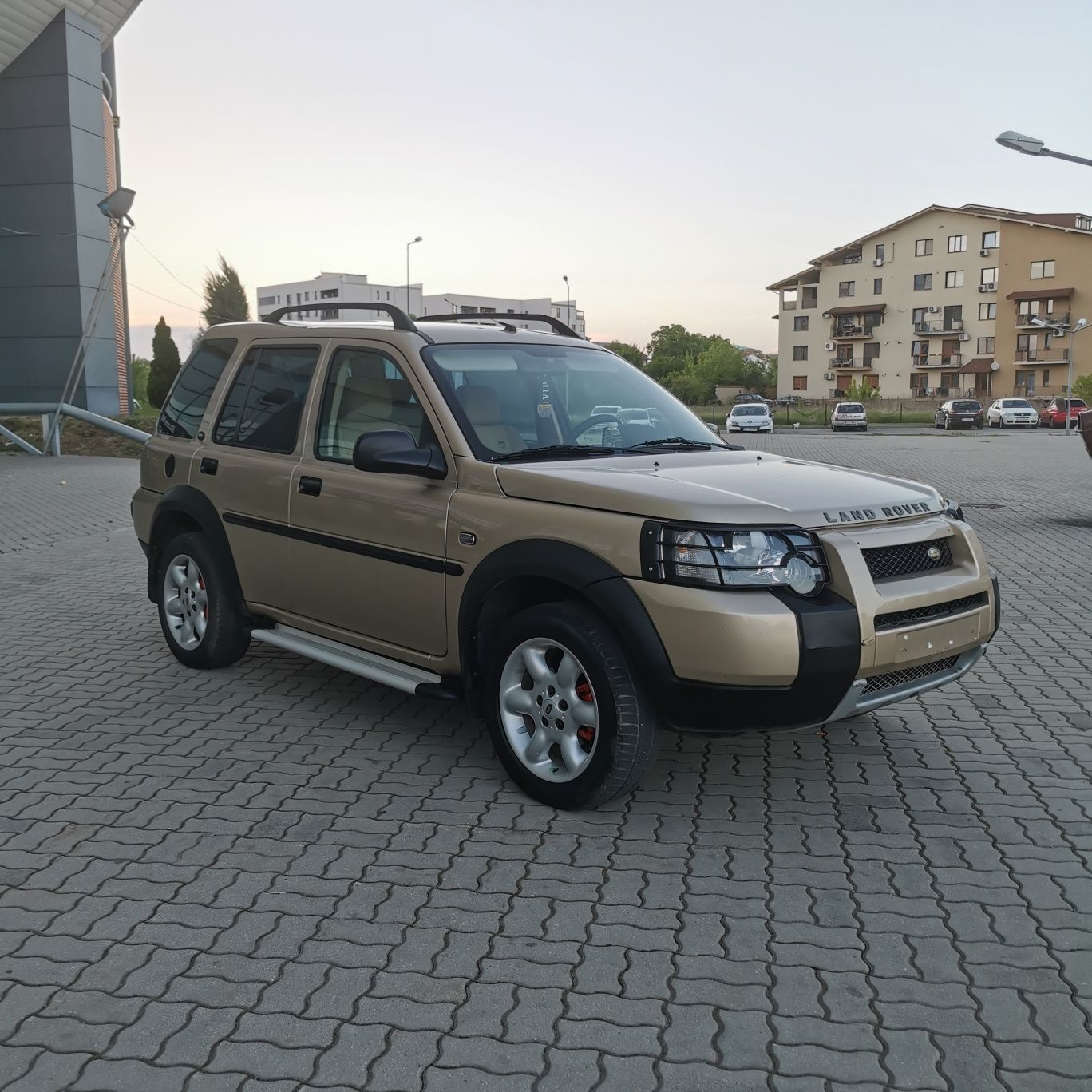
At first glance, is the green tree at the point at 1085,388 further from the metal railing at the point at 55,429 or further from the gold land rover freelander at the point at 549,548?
the gold land rover freelander at the point at 549,548

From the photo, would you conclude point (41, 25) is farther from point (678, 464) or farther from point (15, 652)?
point (678, 464)

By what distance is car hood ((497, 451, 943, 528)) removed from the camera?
3.86 meters

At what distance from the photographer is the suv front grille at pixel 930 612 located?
3.94 meters

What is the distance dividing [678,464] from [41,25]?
1051 inches

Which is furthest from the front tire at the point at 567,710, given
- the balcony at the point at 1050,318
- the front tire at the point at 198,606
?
the balcony at the point at 1050,318

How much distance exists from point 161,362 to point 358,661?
4570 cm

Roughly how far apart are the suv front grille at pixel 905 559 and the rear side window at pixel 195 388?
11.8 feet

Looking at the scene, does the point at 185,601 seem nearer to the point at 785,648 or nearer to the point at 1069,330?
the point at 785,648

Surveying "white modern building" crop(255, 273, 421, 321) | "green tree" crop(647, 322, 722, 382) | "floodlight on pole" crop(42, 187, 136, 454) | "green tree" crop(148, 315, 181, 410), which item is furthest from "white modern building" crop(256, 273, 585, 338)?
"floodlight on pole" crop(42, 187, 136, 454)

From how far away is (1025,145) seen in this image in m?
20.0

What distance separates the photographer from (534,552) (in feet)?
13.5

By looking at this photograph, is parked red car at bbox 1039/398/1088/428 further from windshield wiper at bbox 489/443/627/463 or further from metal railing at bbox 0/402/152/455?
windshield wiper at bbox 489/443/627/463

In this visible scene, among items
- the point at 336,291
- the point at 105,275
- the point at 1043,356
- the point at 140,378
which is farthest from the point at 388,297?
the point at 105,275

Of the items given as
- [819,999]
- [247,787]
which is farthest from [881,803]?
[247,787]
